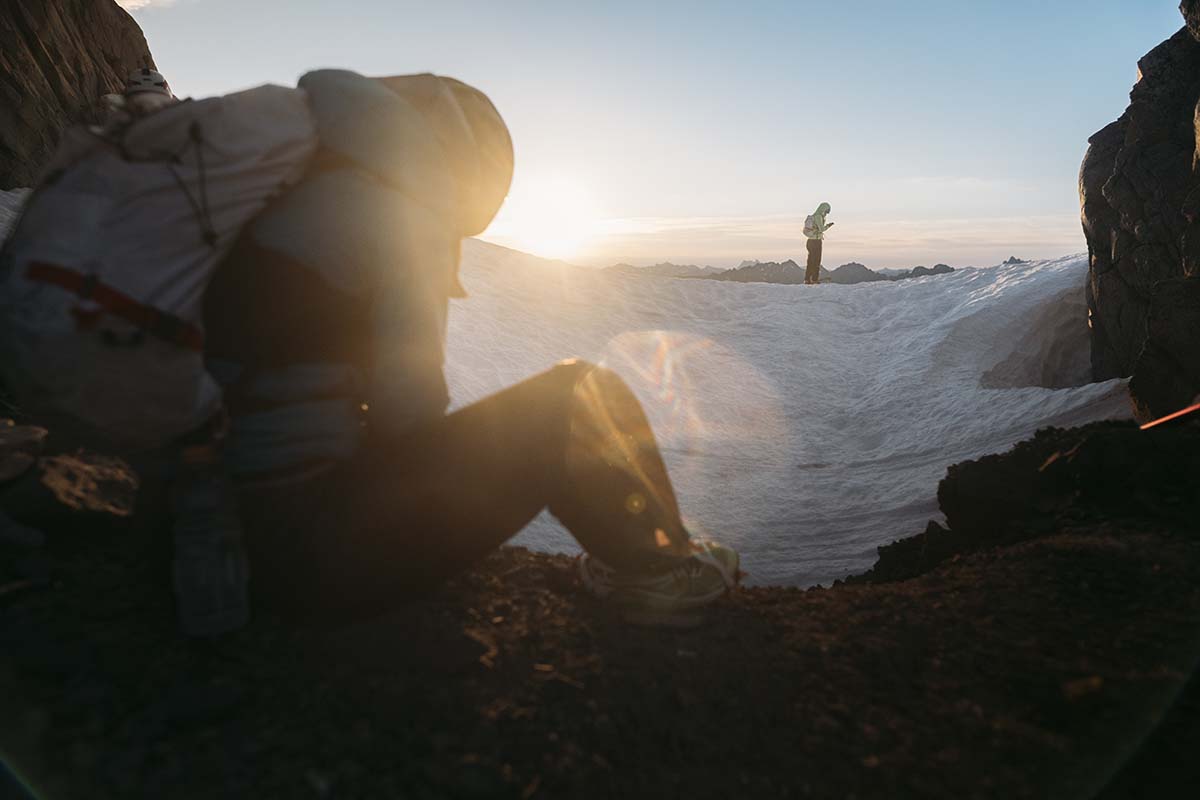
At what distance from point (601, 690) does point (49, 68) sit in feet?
35.9

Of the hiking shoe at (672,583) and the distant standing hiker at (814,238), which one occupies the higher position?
the distant standing hiker at (814,238)

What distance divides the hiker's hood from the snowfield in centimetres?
353

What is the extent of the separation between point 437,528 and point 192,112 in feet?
3.29

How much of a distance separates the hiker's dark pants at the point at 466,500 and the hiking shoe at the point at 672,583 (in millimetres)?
74

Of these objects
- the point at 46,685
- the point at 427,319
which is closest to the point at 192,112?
the point at 427,319

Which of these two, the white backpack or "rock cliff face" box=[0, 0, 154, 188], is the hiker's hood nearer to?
the white backpack

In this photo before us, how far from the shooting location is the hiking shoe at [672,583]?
195 cm

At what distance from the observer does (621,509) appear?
180 centimetres

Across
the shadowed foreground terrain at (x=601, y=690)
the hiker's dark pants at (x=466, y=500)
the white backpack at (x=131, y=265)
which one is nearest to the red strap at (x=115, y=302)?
the white backpack at (x=131, y=265)

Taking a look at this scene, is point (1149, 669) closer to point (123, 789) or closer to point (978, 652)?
point (978, 652)

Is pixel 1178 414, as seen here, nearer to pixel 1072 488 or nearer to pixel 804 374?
pixel 1072 488

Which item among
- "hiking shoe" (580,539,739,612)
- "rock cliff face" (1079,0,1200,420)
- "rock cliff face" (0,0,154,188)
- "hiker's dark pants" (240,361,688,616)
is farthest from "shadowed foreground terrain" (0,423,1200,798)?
"rock cliff face" (0,0,154,188)

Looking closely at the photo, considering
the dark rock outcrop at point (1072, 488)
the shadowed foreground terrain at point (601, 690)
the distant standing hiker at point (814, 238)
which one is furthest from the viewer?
the distant standing hiker at point (814, 238)

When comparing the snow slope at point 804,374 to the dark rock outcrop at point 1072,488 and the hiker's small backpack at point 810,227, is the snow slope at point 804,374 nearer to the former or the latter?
the dark rock outcrop at point 1072,488
